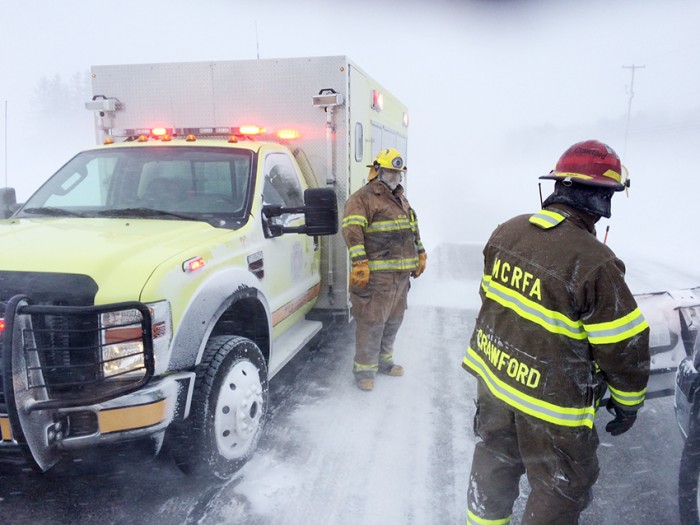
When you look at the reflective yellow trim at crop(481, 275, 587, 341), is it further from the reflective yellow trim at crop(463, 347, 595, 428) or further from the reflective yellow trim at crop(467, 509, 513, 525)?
the reflective yellow trim at crop(467, 509, 513, 525)

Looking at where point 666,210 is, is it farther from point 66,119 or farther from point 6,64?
point 6,64

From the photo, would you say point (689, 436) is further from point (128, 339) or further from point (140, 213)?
point (140, 213)

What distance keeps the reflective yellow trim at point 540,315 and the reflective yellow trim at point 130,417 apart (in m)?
1.65

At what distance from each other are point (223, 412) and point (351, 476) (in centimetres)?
90

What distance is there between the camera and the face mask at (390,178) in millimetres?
4531

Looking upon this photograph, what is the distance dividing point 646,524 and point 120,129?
5224mm

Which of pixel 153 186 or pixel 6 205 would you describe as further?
pixel 6 205

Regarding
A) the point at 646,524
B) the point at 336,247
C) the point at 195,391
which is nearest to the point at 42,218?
the point at 195,391

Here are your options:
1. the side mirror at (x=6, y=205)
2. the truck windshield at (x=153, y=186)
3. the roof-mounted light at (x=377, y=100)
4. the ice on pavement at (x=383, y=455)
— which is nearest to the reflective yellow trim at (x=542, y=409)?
the ice on pavement at (x=383, y=455)

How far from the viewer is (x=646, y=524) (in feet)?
9.00

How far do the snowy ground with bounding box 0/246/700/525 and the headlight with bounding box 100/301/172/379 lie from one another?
982 mm

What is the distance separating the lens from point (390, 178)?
14.9ft

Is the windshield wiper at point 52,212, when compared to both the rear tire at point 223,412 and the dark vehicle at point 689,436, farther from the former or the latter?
the dark vehicle at point 689,436

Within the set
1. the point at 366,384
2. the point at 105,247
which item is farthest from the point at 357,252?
the point at 105,247
